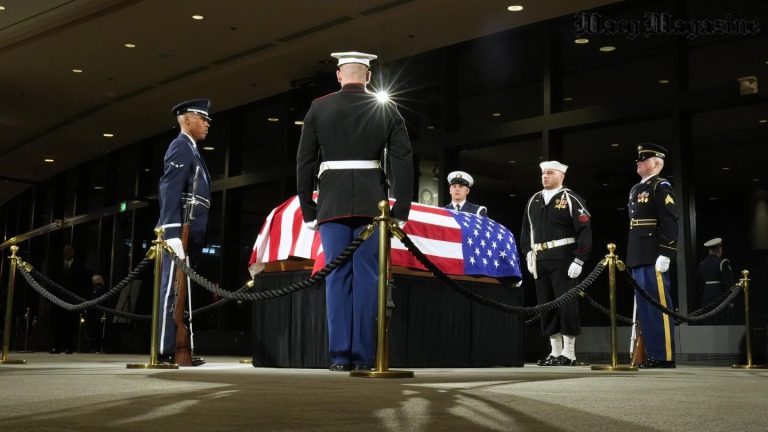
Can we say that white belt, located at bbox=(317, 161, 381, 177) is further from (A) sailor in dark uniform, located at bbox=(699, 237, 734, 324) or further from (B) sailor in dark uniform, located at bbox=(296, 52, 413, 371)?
(A) sailor in dark uniform, located at bbox=(699, 237, 734, 324)

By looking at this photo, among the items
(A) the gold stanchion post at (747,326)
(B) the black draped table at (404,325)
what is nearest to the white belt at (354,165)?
(B) the black draped table at (404,325)

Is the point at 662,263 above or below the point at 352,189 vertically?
below

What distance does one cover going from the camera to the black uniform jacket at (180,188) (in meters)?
5.48

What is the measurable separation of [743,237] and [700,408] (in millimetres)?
11996

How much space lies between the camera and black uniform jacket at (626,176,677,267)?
6578mm

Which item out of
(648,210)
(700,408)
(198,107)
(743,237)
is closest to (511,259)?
(648,210)

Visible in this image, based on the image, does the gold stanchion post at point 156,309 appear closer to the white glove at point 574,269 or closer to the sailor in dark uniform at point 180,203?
the sailor in dark uniform at point 180,203

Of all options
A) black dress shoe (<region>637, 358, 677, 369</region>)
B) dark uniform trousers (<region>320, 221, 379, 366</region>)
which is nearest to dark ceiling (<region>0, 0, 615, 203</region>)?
black dress shoe (<region>637, 358, 677, 369</region>)

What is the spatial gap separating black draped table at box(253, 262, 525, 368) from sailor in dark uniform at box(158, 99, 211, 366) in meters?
0.51

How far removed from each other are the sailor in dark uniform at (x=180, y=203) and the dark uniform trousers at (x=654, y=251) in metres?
3.25

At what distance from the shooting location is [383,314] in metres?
4.05

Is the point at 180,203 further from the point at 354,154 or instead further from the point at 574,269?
the point at 574,269

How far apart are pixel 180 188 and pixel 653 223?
3.51m

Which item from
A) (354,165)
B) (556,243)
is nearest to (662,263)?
(556,243)
